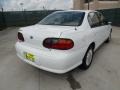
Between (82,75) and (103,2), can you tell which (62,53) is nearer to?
(82,75)

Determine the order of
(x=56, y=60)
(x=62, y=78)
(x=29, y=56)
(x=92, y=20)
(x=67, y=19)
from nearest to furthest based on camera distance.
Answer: (x=56, y=60) → (x=29, y=56) → (x=62, y=78) → (x=67, y=19) → (x=92, y=20)

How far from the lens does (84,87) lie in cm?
284

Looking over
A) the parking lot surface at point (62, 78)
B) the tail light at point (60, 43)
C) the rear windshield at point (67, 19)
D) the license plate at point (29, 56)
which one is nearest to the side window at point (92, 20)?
the rear windshield at point (67, 19)

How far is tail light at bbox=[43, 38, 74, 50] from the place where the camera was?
265cm

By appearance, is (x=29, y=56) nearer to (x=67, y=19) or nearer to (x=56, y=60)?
(x=56, y=60)

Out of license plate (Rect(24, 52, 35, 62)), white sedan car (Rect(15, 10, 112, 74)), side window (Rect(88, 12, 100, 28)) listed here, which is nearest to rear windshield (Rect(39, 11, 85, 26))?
white sedan car (Rect(15, 10, 112, 74))

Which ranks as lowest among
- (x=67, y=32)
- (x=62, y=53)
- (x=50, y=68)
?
(x=50, y=68)

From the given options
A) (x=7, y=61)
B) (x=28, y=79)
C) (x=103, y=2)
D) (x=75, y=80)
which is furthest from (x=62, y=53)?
(x=103, y=2)

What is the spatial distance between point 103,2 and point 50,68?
84.6ft

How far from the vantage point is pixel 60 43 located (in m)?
2.65

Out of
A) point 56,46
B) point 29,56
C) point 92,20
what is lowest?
point 29,56

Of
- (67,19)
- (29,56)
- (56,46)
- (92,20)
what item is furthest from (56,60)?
(92,20)

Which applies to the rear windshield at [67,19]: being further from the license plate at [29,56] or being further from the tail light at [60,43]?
the license plate at [29,56]

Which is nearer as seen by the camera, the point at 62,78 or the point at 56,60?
the point at 56,60
